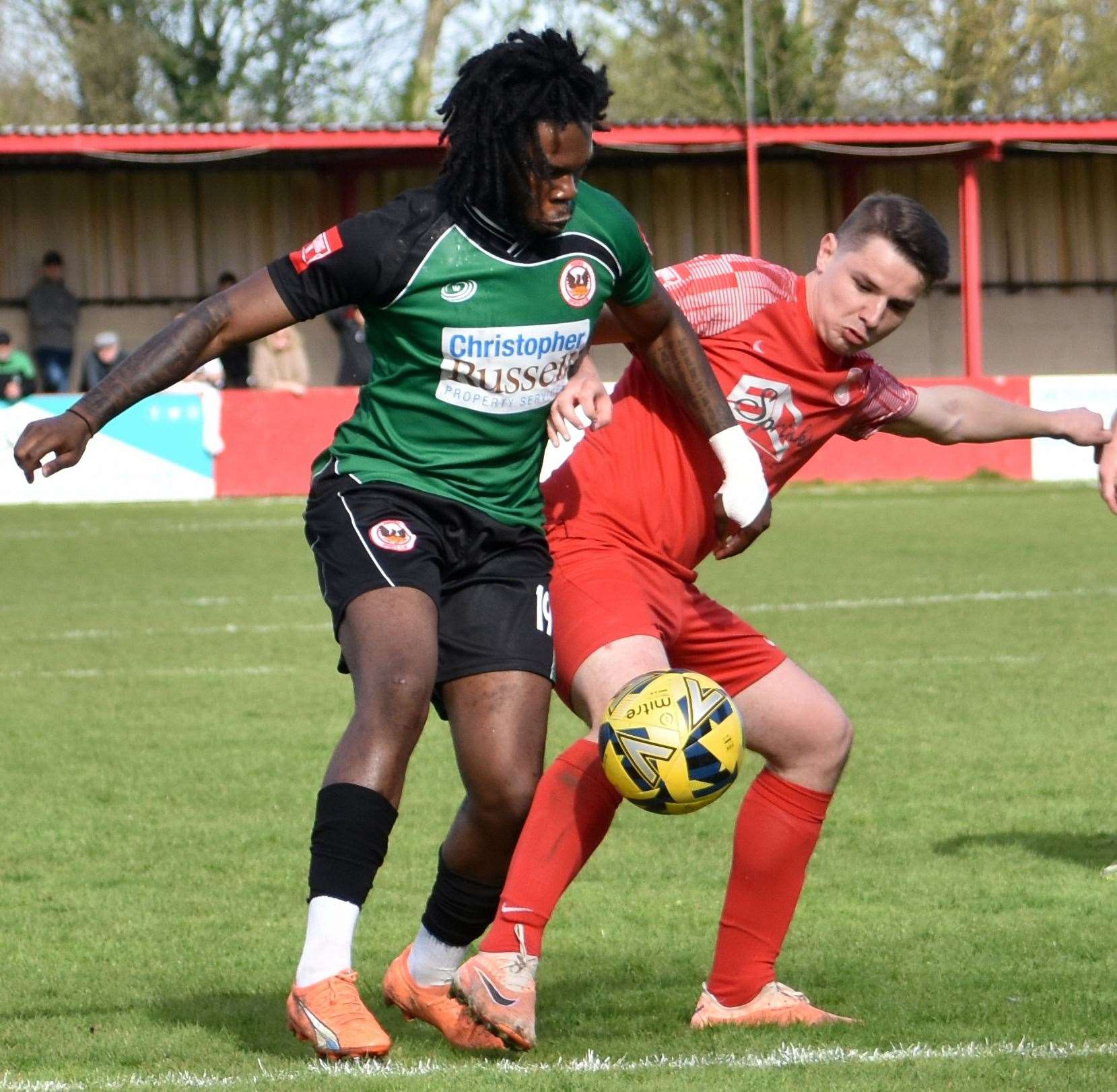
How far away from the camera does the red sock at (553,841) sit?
4.29 meters

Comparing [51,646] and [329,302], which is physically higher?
[329,302]

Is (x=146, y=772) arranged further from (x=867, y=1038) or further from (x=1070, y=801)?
(x=867, y=1038)

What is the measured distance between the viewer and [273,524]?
18.6m

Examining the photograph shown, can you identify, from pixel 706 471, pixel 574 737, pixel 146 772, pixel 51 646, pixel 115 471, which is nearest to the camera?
pixel 706 471

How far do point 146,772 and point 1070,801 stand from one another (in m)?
3.52

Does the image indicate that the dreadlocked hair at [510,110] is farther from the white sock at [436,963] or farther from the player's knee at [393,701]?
the white sock at [436,963]

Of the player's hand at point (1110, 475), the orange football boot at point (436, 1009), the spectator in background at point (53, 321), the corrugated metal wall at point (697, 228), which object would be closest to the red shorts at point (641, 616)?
Result: the orange football boot at point (436, 1009)

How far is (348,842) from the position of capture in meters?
4.02

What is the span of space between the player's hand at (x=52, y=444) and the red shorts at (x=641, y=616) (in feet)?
3.80

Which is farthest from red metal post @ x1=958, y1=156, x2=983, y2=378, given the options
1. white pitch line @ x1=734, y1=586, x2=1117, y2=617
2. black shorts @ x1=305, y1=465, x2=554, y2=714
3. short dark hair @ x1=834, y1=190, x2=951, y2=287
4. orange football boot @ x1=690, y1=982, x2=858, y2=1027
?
black shorts @ x1=305, y1=465, x2=554, y2=714

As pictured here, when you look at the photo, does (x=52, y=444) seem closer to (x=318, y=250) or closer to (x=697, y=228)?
(x=318, y=250)

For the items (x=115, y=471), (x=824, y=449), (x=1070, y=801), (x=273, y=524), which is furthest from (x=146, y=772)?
(x=824, y=449)

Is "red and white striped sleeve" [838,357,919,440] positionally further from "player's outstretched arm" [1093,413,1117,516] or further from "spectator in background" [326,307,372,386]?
"spectator in background" [326,307,372,386]

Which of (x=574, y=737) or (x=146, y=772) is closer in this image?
(x=146, y=772)
